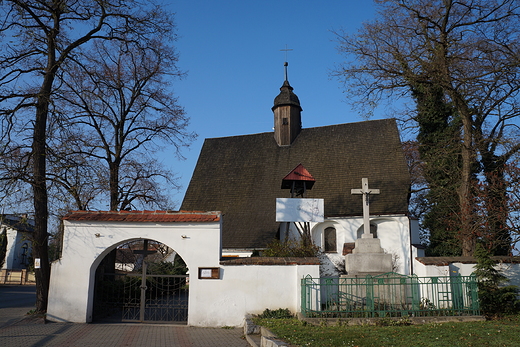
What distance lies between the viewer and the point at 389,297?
434 inches

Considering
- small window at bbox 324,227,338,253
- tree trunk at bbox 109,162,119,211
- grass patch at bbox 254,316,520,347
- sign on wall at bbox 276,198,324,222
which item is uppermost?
tree trunk at bbox 109,162,119,211

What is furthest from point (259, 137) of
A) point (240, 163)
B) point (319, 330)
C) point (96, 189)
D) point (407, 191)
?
point (319, 330)

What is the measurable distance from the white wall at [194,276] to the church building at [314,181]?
757cm

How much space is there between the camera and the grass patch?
7.63 metres

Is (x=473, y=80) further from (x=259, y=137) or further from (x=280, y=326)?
(x=259, y=137)

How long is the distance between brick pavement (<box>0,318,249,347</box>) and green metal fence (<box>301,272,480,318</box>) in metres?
2.24

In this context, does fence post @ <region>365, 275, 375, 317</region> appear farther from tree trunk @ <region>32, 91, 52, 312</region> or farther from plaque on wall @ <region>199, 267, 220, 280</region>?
tree trunk @ <region>32, 91, 52, 312</region>

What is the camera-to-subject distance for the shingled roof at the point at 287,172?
22.2m

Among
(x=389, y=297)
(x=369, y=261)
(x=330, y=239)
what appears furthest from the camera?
(x=330, y=239)

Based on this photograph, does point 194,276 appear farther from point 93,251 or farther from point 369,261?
point 369,261

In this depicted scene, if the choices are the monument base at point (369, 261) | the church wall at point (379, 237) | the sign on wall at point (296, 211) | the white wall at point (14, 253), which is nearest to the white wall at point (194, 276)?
the monument base at point (369, 261)

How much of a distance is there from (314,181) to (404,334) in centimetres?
1126

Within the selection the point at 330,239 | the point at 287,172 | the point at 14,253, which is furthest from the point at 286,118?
the point at 14,253

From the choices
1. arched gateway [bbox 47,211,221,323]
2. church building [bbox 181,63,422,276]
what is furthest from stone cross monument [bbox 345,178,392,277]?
church building [bbox 181,63,422,276]
